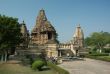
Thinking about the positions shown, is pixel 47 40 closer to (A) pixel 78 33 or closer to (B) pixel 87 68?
(A) pixel 78 33

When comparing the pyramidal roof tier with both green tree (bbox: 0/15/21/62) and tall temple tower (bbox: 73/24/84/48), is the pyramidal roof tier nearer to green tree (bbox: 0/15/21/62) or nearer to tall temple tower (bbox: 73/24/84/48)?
tall temple tower (bbox: 73/24/84/48)

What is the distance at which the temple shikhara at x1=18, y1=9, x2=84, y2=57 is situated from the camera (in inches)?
2348

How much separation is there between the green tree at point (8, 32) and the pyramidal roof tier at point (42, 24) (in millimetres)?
20723

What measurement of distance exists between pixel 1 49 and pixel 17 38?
3759 millimetres

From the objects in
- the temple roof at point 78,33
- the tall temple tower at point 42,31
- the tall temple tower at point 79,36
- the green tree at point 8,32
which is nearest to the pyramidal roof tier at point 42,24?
the tall temple tower at point 42,31

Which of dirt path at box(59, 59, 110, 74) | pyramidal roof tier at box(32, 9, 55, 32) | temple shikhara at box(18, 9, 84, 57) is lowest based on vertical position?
dirt path at box(59, 59, 110, 74)

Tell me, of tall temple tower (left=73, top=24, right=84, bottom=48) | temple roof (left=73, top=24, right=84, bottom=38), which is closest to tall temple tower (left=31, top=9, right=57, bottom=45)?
tall temple tower (left=73, top=24, right=84, bottom=48)

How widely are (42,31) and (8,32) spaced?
74.9ft

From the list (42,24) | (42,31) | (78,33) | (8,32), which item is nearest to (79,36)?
(78,33)

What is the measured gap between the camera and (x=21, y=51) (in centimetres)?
5862

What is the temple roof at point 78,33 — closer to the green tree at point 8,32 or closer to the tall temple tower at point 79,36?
the tall temple tower at point 79,36

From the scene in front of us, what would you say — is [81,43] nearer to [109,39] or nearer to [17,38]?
[109,39]

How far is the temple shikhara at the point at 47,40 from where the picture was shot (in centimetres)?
5963

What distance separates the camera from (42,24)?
70.1m
